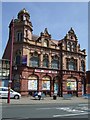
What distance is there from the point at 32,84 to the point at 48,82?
374 cm

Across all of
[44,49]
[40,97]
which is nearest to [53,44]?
[44,49]

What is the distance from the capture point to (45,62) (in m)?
42.1

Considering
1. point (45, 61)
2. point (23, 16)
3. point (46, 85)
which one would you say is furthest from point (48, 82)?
point (23, 16)

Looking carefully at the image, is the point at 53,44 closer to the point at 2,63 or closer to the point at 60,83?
the point at 60,83

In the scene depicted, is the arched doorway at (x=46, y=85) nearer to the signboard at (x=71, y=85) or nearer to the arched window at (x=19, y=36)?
the signboard at (x=71, y=85)

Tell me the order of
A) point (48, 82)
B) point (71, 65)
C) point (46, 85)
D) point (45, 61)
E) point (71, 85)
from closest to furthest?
point (46, 85) → point (45, 61) → point (48, 82) → point (71, 85) → point (71, 65)

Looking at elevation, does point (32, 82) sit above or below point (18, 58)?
below

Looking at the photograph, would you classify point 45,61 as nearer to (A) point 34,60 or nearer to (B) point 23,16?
(A) point 34,60

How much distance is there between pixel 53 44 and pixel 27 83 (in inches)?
387

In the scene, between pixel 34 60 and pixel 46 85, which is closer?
pixel 34 60

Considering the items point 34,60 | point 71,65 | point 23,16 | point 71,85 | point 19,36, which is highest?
point 23,16

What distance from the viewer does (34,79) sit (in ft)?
132

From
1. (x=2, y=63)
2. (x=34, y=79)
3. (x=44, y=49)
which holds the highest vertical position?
(x=44, y=49)

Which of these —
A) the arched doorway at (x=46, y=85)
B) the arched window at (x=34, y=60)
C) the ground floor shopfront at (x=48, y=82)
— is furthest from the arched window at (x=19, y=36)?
the arched doorway at (x=46, y=85)
